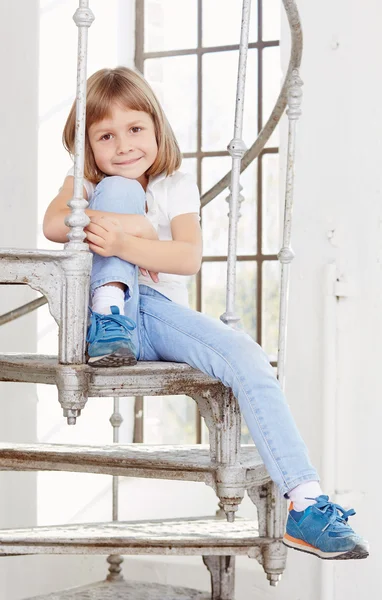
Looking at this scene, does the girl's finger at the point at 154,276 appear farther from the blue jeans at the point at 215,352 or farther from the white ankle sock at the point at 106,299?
the white ankle sock at the point at 106,299

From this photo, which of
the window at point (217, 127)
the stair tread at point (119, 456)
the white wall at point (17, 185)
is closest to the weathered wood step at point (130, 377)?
the stair tread at point (119, 456)

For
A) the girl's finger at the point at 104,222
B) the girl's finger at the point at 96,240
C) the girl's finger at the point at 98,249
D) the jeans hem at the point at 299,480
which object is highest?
the girl's finger at the point at 104,222

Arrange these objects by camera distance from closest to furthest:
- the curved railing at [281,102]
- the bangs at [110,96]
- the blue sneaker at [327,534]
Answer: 1. the blue sneaker at [327,534]
2. the bangs at [110,96]
3. the curved railing at [281,102]

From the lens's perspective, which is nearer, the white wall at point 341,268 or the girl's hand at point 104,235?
the girl's hand at point 104,235

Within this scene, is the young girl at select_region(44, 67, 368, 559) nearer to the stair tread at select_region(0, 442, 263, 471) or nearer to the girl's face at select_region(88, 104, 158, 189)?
the girl's face at select_region(88, 104, 158, 189)

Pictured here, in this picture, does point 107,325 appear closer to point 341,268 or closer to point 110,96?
point 110,96

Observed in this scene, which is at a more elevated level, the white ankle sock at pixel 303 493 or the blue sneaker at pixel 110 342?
the blue sneaker at pixel 110 342

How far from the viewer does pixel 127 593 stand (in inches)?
107

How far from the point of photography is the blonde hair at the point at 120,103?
79.0 inches

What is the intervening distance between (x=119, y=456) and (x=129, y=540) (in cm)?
26

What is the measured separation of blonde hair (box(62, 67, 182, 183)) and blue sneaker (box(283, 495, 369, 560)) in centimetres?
84

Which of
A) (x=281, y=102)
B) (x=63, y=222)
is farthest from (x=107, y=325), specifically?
(x=281, y=102)

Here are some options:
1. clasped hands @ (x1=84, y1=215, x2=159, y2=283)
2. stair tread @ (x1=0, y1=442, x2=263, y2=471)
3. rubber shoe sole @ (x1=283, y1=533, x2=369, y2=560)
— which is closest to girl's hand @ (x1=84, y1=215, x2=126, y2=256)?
clasped hands @ (x1=84, y1=215, x2=159, y2=283)

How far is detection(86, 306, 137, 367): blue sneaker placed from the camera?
1.73 metres
